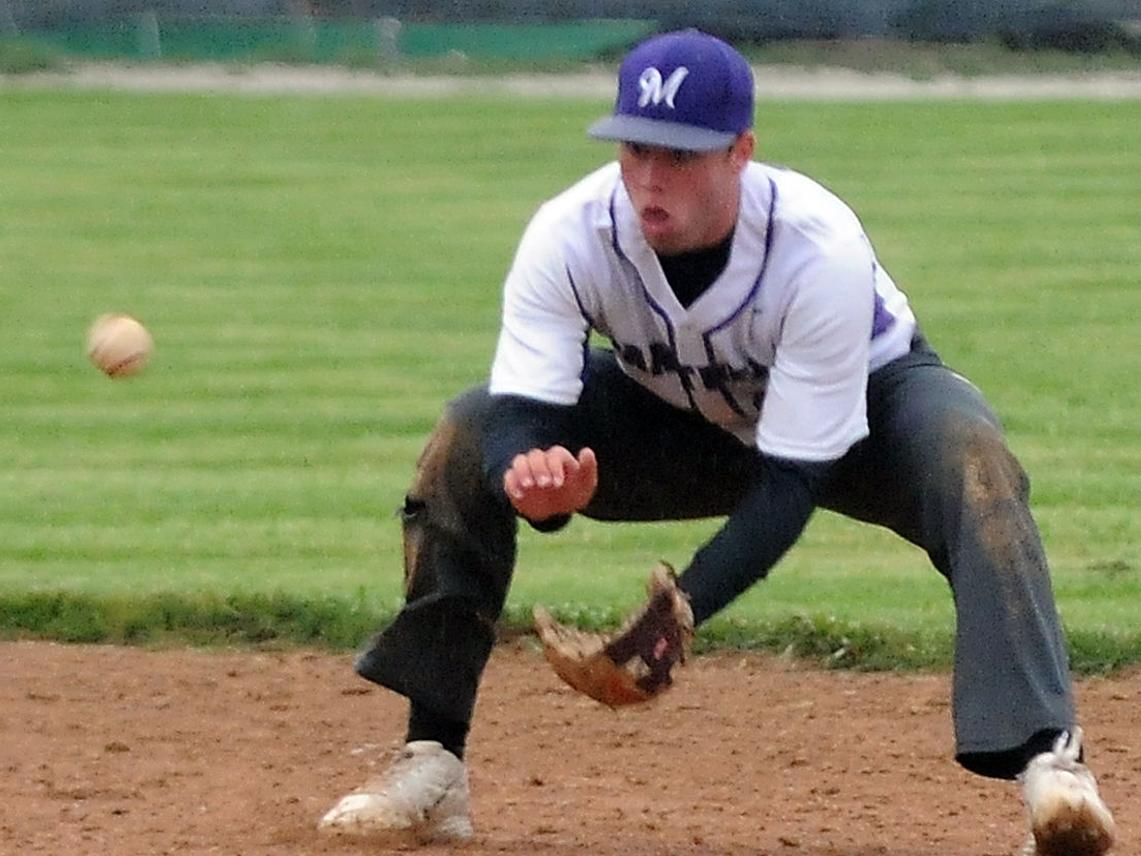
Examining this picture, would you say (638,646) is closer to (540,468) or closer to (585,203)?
(540,468)

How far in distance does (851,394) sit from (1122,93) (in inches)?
744

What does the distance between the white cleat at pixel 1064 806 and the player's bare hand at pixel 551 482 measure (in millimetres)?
937

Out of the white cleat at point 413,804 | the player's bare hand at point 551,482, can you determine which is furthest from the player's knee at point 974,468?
the white cleat at point 413,804

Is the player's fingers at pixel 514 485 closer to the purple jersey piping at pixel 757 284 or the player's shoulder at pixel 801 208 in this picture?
the purple jersey piping at pixel 757 284

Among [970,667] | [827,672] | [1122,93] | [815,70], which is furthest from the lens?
[815,70]

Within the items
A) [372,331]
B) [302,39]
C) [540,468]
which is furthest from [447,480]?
[302,39]

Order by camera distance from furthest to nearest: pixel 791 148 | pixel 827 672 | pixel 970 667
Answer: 1. pixel 791 148
2. pixel 827 672
3. pixel 970 667

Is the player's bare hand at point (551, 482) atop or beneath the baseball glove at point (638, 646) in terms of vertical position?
atop

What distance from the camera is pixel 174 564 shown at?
7.73m

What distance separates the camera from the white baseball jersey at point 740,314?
4.38 meters

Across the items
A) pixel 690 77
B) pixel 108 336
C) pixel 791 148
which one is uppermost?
pixel 690 77

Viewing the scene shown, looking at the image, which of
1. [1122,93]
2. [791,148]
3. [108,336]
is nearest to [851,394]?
[108,336]

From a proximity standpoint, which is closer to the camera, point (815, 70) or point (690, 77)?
point (690, 77)

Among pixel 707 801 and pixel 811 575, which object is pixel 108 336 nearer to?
pixel 707 801
